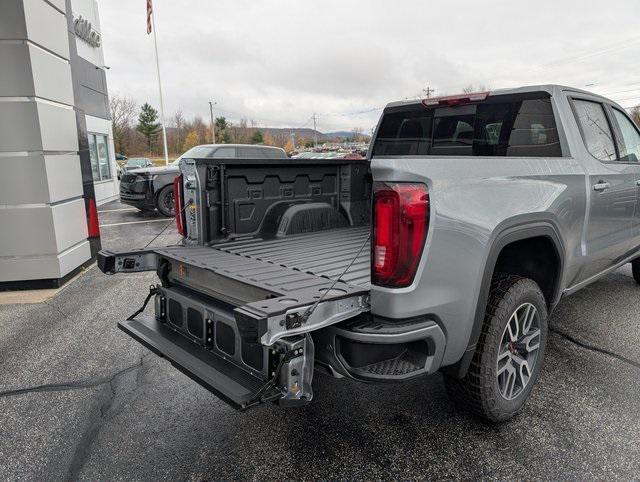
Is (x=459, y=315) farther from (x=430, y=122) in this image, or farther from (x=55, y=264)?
(x=55, y=264)

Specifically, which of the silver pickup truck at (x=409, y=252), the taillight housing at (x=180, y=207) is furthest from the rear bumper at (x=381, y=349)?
the taillight housing at (x=180, y=207)

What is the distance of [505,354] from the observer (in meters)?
2.73

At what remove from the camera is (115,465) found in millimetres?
2504

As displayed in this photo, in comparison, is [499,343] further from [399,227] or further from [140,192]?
[140,192]

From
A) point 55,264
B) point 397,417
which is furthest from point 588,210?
point 55,264

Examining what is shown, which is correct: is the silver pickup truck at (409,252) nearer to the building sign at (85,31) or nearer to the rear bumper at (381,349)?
the rear bumper at (381,349)

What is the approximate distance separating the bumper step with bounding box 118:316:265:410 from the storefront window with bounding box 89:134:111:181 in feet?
49.8

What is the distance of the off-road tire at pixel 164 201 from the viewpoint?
1164 centimetres

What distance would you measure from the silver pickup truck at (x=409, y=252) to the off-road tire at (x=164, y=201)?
8426 millimetres

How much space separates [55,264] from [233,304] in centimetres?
449

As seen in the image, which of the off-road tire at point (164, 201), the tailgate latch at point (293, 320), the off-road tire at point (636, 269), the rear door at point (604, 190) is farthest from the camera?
the off-road tire at point (164, 201)

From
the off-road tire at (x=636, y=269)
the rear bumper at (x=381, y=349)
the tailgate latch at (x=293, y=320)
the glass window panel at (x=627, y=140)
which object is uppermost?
the glass window panel at (x=627, y=140)

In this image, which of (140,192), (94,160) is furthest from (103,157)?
(140,192)

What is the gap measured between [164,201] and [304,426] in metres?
9.88
